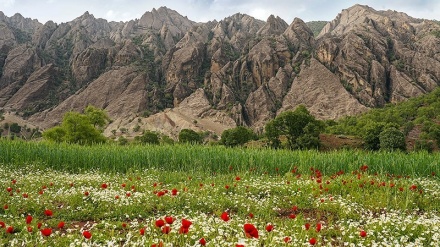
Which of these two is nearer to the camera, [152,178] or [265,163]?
[152,178]

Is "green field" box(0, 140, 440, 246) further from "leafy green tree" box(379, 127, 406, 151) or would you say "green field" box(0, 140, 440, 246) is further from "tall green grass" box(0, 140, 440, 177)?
"leafy green tree" box(379, 127, 406, 151)

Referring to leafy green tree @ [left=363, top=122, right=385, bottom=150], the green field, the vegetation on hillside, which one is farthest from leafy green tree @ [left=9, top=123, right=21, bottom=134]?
the green field

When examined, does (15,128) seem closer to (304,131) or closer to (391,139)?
(304,131)

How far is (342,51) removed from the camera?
197375 mm

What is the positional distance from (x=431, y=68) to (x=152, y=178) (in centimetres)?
20851

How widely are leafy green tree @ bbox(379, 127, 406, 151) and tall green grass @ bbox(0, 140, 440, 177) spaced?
6590 cm

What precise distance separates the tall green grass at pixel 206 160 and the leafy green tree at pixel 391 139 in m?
65.9

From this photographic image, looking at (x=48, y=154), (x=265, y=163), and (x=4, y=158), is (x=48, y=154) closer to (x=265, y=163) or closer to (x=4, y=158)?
(x=4, y=158)

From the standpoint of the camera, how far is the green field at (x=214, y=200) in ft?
26.3

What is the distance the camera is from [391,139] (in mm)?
82500

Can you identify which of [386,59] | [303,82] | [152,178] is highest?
[386,59]

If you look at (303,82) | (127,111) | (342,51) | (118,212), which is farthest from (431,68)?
(118,212)

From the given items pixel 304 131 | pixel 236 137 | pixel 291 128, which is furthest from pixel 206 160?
pixel 236 137

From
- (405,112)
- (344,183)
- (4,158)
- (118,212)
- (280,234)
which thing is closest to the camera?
(280,234)
